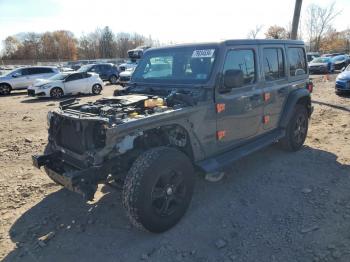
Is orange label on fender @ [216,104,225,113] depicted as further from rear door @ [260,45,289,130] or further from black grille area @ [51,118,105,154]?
black grille area @ [51,118,105,154]

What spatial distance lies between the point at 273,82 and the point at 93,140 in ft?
10.6

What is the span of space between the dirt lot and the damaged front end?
2.16 ft

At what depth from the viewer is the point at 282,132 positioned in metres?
5.99

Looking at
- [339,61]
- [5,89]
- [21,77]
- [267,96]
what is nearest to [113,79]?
[21,77]

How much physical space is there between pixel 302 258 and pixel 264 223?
27.7 inches

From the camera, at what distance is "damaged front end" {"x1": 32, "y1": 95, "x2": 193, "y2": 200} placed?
352 centimetres

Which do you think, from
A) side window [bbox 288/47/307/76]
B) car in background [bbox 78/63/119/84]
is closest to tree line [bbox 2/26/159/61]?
car in background [bbox 78/63/119/84]

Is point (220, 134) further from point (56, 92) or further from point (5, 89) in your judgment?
point (5, 89)

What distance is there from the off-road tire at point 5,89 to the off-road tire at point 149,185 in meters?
19.5

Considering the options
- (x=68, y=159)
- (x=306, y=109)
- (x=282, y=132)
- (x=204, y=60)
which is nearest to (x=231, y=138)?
(x=204, y=60)

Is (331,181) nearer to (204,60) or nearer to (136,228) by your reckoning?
(204,60)

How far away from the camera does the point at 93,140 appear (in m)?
3.74

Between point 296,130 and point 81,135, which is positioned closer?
point 81,135

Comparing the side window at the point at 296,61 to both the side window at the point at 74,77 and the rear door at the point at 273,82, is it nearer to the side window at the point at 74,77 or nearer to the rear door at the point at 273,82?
the rear door at the point at 273,82
